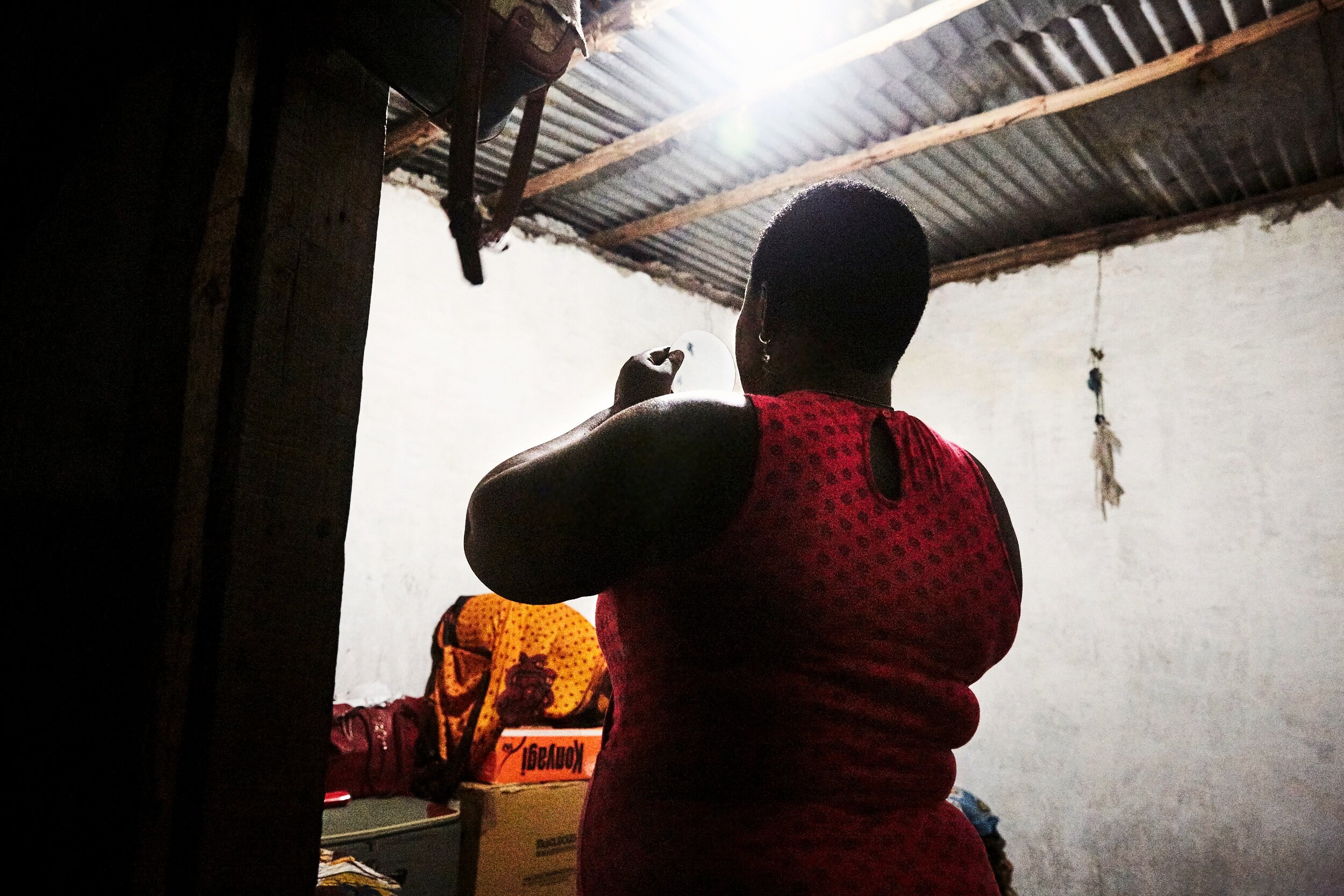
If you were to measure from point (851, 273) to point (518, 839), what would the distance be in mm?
2799

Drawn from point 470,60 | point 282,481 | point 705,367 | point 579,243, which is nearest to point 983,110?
point 705,367

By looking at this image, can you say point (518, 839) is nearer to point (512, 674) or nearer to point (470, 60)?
point (512, 674)

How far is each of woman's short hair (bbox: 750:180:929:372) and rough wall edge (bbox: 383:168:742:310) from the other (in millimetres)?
2832

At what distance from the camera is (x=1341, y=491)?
12.5 feet

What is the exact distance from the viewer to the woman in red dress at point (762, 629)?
90 cm

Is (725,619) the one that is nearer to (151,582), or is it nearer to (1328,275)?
(151,582)

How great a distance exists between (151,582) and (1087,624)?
4.64m

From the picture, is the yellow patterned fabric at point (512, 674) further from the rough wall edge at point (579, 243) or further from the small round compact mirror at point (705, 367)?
the rough wall edge at point (579, 243)

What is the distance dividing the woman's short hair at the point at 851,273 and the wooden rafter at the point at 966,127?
2641 millimetres

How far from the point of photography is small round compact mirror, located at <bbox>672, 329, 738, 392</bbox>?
2.47 m

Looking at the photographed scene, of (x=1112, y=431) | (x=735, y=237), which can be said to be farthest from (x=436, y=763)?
(x=1112, y=431)

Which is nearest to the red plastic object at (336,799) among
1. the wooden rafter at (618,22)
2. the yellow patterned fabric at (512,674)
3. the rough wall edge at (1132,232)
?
the yellow patterned fabric at (512,674)

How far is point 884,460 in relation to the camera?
1.05 m

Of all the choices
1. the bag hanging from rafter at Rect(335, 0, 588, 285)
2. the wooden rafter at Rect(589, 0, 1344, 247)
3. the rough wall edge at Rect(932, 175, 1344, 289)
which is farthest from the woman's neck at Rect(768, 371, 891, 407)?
the rough wall edge at Rect(932, 175, 1344, 289)
